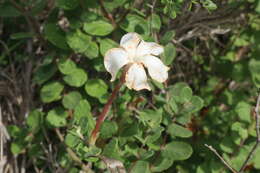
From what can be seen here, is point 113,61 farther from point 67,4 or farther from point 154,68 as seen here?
point 67,4

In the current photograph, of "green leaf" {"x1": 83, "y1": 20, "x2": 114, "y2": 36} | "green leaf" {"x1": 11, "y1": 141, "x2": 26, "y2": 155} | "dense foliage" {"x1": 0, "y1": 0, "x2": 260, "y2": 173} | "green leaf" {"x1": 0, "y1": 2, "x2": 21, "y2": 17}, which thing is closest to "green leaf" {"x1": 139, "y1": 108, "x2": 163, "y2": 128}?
"dense foliage" {"x1": 0, "y1": 0, "x2": 260, "y2": 173}

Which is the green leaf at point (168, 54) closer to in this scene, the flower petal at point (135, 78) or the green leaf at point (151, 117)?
the green leaf at point (151, 117)

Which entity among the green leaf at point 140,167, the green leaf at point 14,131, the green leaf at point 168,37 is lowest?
the green leaf at point 14,131

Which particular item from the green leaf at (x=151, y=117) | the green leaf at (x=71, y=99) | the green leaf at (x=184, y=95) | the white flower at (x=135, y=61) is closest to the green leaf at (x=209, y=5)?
the white flower at (x=135, y=61)

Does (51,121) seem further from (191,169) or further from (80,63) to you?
(191,169)

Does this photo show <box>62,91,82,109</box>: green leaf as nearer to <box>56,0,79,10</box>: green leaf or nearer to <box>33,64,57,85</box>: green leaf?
<box>33,64,57,85</box>: green leaf
